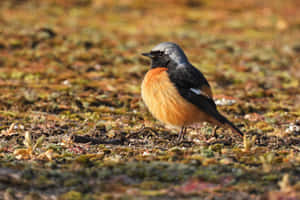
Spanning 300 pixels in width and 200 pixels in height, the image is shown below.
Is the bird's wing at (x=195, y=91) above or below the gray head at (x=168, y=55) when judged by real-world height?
below

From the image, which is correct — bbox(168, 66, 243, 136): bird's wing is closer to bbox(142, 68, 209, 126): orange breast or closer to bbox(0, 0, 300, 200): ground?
bbox(142, 68, 209, 126): orange breast

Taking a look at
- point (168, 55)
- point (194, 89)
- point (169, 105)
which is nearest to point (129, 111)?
point (168, 55)

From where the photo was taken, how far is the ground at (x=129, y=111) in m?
5.46

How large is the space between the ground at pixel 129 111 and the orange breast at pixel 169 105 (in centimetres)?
45

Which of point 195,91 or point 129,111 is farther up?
point 195,91

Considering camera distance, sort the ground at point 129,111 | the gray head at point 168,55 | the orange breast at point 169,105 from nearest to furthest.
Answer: the ground at point 129,111 < the orange breast at point 169,105 < the gray head at point 168,55

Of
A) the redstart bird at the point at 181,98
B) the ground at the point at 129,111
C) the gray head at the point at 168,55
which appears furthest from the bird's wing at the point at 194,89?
the ground at the point at 129,111

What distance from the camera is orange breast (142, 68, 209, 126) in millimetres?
7543

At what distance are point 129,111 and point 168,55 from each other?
2.22 meters

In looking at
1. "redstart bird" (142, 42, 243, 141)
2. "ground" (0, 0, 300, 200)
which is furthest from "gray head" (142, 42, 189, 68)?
"ground" (0, 0, 300, 200)

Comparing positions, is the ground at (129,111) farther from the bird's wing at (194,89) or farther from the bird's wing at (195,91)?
the bird's wing at (194,89)

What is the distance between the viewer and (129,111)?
1002cm

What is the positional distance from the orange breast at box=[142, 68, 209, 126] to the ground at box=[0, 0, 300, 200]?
1.48 ft

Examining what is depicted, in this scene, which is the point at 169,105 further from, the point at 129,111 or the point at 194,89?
→ the point at 129,111
